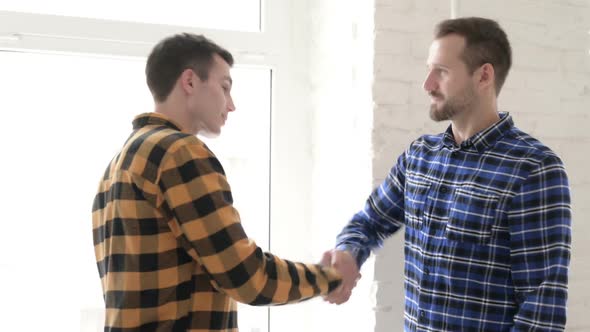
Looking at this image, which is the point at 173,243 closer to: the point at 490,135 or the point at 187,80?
the point at 187,80

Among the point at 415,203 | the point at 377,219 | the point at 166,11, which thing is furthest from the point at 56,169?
the point at 415,203

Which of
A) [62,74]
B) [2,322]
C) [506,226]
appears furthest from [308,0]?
[2,322]

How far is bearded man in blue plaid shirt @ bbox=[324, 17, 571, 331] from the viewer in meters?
1.43

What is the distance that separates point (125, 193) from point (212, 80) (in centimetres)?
37

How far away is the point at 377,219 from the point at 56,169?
1085 mm

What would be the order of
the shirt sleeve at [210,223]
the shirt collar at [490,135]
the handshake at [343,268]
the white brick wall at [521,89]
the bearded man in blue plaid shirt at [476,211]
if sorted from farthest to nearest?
the white brick wall at [521,89], the handshake at [343,268], the shirt collar at [490,135], the bearded man in blue plaid shirt at [476,211], the shirt sleeve at [210,223]

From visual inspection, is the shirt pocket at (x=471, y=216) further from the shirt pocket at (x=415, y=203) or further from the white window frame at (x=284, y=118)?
the white window frame at (x=284, y=118)

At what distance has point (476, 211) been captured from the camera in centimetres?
153

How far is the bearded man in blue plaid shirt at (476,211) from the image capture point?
143 cm

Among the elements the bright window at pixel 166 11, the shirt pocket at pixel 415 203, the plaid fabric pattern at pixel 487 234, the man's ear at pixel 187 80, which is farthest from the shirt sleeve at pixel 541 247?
the bright window at pixel 166 11

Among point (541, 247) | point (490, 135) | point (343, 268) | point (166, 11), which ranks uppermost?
point (166, 11)

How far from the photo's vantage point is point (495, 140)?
5.22ft

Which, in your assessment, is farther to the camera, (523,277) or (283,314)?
(283,314)

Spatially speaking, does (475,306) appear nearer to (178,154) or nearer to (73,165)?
(178,154)
